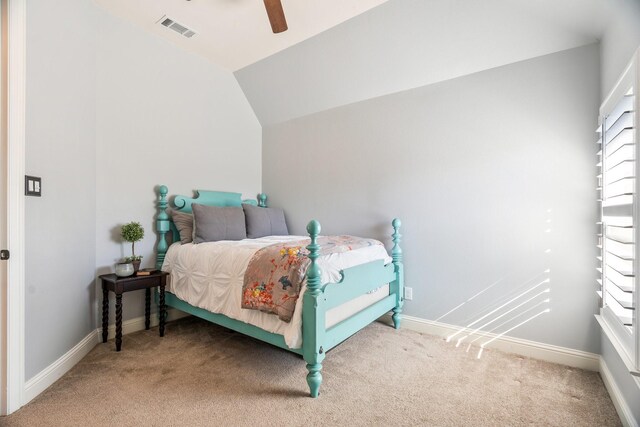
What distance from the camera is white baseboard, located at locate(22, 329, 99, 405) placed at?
1729mm

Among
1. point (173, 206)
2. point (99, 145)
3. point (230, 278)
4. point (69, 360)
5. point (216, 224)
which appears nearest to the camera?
point (69, 360)

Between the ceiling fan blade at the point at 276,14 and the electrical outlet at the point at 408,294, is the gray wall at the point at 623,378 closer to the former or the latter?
the electrical outlet at the point at 408,294

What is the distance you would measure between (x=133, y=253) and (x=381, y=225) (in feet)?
7.39

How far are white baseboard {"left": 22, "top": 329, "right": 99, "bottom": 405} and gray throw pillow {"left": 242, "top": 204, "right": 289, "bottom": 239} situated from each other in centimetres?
154

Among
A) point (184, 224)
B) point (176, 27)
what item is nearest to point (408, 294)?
point (184, 224)

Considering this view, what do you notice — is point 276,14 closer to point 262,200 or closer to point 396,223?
point 396,223

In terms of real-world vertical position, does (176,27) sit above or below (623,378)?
above

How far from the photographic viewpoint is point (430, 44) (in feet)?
8.25

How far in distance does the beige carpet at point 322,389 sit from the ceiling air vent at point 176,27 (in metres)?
2.75

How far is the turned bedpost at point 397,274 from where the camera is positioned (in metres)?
2.79

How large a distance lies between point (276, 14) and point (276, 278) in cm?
169

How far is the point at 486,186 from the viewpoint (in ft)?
8.20

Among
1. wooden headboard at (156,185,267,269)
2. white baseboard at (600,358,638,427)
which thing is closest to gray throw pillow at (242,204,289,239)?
wooden headboard at (156,185,267,269)

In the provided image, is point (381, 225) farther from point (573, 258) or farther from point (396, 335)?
point (573, 258)
